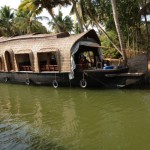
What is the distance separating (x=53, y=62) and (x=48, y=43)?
193cm

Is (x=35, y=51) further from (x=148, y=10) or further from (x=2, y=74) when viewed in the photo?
(x=148, y=10)

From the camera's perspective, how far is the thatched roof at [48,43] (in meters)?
14.0

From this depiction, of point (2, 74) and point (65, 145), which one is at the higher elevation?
point (2, 74)

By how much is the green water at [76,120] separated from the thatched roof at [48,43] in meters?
1.72

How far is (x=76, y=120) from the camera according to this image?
894 cm

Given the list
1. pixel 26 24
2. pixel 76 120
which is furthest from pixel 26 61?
pixel 26 24

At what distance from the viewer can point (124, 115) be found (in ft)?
30.0

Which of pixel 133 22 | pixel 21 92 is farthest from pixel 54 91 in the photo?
pixel 133 22

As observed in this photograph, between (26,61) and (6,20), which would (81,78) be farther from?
(6,20)

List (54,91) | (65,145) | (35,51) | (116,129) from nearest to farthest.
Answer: (65,145) < (116,129) < (54,91) < (35,51)

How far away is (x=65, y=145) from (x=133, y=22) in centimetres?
1508

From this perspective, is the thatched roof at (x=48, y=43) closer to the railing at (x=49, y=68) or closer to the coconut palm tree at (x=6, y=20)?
the railing at (x=49, y=68)

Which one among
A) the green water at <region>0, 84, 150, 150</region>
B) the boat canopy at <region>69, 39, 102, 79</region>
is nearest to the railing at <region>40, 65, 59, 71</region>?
the boat canopy at <region>69, 39, 102, 79</region>

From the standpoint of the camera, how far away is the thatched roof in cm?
1403
